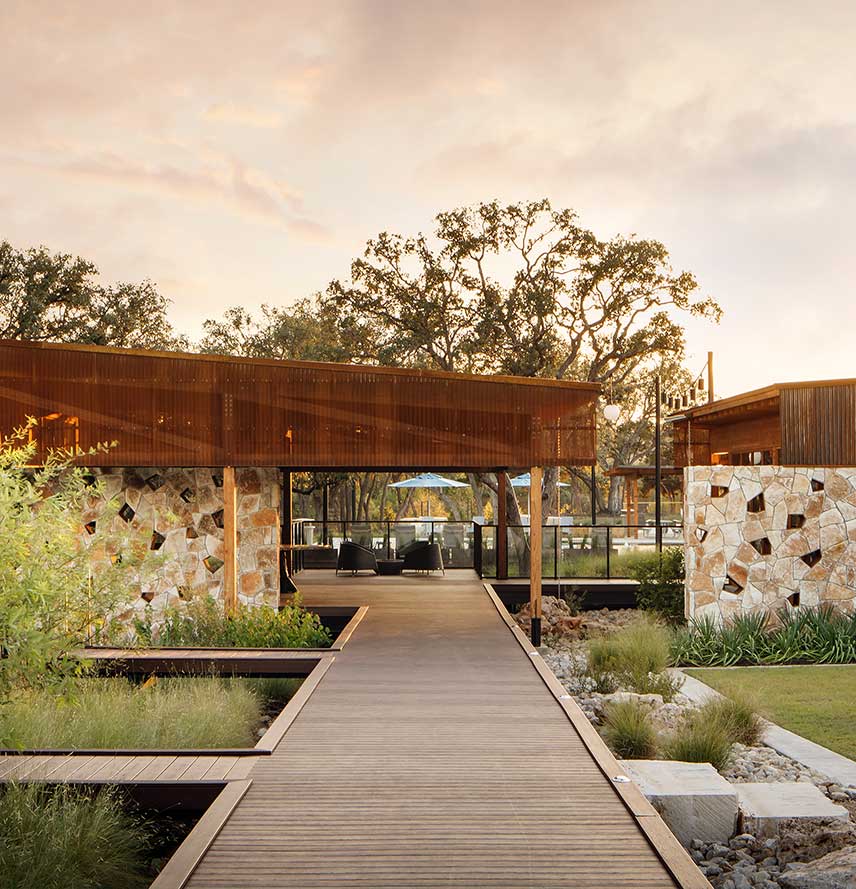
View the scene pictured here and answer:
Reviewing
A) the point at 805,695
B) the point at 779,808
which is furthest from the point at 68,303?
the point at 779,808

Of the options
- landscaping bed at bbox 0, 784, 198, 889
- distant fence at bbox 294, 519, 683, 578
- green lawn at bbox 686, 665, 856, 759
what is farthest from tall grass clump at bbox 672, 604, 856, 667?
landscaping bed at bbox 0, 784, 198, 889

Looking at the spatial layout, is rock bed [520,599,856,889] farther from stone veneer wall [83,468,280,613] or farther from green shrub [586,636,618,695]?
stone veneer wall [83,468,280,613]

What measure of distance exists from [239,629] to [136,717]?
3826mm

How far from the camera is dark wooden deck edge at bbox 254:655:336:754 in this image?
23.4 feet

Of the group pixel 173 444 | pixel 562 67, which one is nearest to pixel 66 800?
pixel 173 444

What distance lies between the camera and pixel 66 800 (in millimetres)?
5969

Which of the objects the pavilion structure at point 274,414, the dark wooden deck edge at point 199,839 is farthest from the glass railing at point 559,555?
the dark wooden deck edge at point 199,839

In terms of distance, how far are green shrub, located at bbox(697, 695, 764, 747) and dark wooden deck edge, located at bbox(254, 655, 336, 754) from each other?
372 cm

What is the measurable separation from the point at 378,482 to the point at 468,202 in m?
21.8

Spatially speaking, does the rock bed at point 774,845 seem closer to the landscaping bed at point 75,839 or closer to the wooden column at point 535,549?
the landscaping bed at point 75,839

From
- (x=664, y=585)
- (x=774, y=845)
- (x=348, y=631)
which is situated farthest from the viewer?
(x=664, y=585)

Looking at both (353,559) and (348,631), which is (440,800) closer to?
(348,631)

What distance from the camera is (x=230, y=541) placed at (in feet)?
45.8

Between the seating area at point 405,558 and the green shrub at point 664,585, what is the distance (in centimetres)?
504
